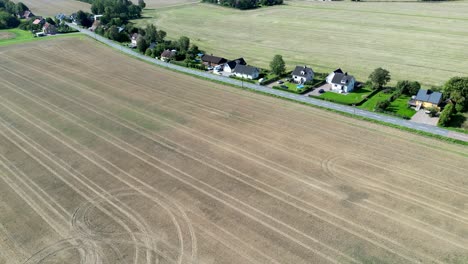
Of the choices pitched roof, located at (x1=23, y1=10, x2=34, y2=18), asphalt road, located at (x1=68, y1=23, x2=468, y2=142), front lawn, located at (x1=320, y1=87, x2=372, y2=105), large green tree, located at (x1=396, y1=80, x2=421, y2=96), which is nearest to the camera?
asphalt road, located at (x1=68, y1=23, x2=468, y2=142)

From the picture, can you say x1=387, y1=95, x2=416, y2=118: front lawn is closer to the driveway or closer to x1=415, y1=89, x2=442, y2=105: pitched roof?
the driveway

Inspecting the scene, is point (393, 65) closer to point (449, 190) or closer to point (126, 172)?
point (449, 190)

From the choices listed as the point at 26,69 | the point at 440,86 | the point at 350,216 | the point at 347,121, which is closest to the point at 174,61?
the point at 26,69

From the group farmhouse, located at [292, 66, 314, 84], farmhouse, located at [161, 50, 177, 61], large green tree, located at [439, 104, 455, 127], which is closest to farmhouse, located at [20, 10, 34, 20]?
farmhouse, located at [161, 50, 177, 61]

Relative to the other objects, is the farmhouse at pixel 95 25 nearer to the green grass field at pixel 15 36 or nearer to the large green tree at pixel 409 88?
the green grass field at pixel 15 36

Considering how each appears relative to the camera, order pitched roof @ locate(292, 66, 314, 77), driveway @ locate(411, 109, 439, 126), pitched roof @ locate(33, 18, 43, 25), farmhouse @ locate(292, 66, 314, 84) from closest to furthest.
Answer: driveway @ locate(411, 109, 439, 126) < pitched roof @ locate(292, 66, 314, 77) < farmhouse @ locate(292, 66, 314, 84) < pitched roof @ locate(33, 18, 43, 25)

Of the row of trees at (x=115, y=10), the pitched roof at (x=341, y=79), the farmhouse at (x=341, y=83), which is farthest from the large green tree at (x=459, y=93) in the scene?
the row of trees at (x=115, y=10)

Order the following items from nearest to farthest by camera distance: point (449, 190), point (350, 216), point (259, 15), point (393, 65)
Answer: point (350, 216), point (449, 190), point (393, 65), point (259, 15)
